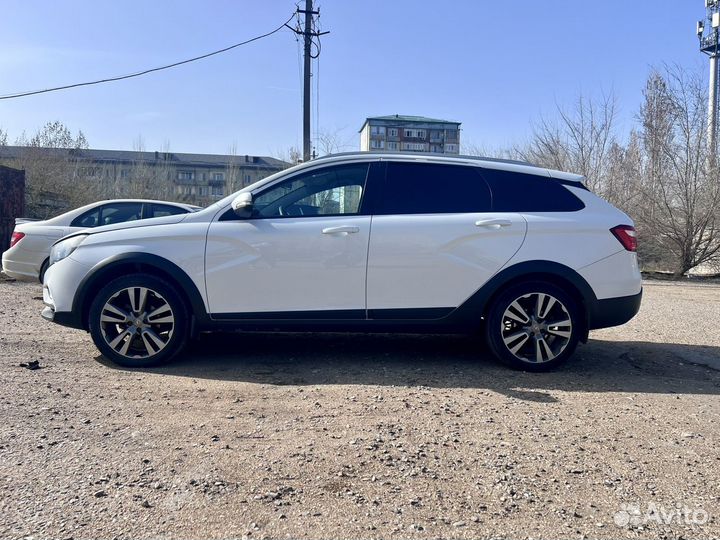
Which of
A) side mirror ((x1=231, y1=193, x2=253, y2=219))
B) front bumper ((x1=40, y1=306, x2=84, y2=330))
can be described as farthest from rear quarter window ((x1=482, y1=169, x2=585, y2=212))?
front bumper ((x1=40, y1=306, x2=84, y2=330))

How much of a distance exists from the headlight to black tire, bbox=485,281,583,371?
12.1 ft

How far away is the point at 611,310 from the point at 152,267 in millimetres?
3973

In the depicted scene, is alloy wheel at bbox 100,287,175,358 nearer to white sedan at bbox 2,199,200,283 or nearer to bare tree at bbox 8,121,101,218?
white sedan at bbox 2,199,200,283

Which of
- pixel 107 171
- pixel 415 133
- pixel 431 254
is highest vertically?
pixel 415 133

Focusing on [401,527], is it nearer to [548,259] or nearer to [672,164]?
[548,259]

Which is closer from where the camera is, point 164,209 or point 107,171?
point 164,209

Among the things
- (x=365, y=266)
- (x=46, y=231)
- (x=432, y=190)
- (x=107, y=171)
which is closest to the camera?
(x=365, y=266)

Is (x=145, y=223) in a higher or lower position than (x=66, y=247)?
higher

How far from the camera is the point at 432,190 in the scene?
491cm

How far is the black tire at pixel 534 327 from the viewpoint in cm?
474

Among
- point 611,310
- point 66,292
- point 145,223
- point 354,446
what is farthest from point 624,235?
point 66,292

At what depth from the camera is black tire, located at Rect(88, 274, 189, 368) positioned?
15.5 ft

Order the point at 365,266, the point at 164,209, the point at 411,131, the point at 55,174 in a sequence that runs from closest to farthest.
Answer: the point at 365,266 < the point at 164,209 < the point at 55,174 < the point at 411,131

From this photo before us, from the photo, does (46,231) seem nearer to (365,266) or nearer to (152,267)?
(152,267)
